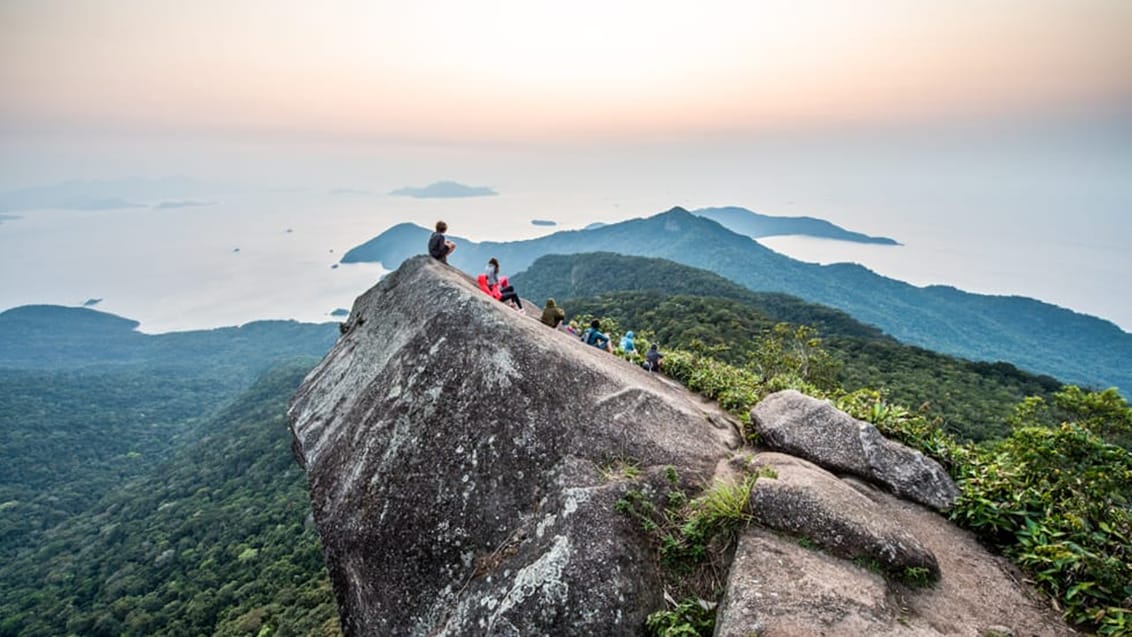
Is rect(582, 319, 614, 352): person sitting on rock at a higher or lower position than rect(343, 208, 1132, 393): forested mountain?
higher

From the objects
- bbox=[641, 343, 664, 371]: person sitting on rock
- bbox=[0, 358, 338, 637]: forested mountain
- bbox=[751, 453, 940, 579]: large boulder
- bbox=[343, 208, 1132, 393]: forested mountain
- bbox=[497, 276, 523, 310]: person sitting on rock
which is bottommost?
bbox=[0, 358, 338, 637]: forested mountain

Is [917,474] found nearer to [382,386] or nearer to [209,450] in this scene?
[382,386]

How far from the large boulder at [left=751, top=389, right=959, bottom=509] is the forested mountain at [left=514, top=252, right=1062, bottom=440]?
419 cm

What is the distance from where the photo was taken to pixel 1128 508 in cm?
788

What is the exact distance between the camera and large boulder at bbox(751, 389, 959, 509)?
363 inches

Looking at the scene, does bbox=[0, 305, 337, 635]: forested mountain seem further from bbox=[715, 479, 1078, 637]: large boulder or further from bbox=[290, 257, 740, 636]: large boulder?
bbox=[715, 479, 1078, 637]: large boulder

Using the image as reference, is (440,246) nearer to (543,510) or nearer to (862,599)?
(543,510)

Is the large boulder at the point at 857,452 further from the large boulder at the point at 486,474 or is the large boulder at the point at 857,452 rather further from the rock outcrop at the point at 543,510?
the large boulder at the point at 486,474

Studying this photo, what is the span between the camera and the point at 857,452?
9.53 metres

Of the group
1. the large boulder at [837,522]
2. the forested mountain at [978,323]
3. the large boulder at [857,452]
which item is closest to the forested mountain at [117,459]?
the large boulder at [857,452]

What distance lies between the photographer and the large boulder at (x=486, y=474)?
694 cm

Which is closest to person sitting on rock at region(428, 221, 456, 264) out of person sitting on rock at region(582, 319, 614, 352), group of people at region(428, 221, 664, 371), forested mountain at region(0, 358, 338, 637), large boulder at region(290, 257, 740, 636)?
group of people at region(428, 221, 664, 371)

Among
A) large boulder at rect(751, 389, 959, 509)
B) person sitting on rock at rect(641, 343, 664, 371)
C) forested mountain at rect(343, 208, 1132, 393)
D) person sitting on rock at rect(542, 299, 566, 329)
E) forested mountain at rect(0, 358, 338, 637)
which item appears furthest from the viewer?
forested mountain at rect(343, 208, 1132, 393)

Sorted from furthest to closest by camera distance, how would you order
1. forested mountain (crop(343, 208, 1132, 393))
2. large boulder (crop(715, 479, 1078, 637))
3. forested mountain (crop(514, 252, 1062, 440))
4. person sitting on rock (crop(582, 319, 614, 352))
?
1. forested mountain (crop(343, 208, 1132, 393))
2. forested mountain (crop(514, 252, 1062, 440))
3. person sitting on rock (crop(582, 319, 614, 352))
4. large boulder (crop(715, 479, 1078, 637))
